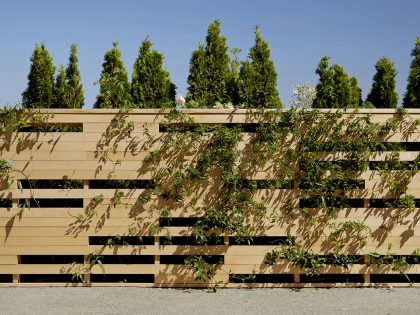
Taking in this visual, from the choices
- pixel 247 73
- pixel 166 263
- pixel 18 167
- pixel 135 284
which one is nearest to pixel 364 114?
pixel 166 263

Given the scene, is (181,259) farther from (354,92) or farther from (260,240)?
(354,92)

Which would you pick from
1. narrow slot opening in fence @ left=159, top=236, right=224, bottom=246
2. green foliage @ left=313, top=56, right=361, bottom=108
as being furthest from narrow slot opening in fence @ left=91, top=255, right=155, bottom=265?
green foliage @ left=313, top=56, right=361, bottom=108

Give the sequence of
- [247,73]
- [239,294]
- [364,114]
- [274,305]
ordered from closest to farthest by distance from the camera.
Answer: [274,305] → [239,294] → [364,114] → [247,73]

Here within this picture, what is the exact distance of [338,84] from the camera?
9.59 metres

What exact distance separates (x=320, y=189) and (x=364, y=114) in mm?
1007

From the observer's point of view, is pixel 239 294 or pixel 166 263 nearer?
pixel 239 294

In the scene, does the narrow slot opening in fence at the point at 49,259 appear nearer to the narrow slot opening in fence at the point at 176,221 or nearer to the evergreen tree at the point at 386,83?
the narrow slot opening in fence at the point at 176,221

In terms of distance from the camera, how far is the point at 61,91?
11.2 metres

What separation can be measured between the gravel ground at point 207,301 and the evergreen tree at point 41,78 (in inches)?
261

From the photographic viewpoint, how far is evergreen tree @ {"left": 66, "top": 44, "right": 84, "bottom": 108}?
38.3 feet

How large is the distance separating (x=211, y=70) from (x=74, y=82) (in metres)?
4.18

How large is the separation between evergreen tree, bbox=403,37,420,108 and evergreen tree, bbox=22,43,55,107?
26.3 feet

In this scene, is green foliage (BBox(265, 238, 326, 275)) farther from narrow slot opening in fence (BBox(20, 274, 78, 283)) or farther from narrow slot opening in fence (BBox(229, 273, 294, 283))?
narrow slot opening in fence (BBox(20, 274, 78, 283))

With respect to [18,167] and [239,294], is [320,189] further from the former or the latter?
[18,167]
